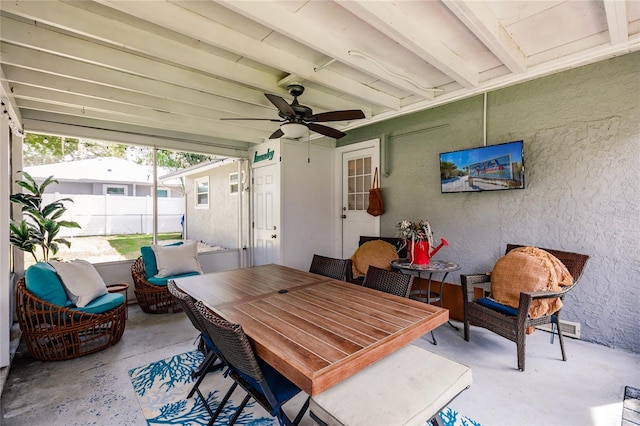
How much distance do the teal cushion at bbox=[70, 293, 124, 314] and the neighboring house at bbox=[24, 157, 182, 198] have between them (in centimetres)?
215

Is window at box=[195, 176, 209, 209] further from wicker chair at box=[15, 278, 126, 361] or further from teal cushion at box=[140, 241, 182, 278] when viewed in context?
wicker chair at box=[15, 278, 126, 361]

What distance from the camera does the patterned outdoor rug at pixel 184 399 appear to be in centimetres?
196

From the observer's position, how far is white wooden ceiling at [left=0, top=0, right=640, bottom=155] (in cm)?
209

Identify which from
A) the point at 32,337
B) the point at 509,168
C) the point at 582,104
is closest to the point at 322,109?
the point at 509,168

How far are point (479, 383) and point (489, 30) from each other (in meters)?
2.74

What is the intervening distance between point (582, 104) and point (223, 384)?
424 centimetres

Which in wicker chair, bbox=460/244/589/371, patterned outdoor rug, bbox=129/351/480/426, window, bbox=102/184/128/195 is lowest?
patterned outdoor rug, bbox=129/351/480/426

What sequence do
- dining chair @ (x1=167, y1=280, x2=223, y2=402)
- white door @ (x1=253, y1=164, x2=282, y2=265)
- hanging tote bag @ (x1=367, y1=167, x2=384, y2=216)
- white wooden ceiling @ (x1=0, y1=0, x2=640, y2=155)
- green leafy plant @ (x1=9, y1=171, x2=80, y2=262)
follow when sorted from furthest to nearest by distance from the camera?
white door @ (x1=253, y1=164, x2=282, y2=265)
hanging tote bag @ (x1=367, y1=167, x2=384, y2=216)
green leafy plant @ (x1=9, y1=171, x2=80, y2=262)
white wooden ceiling @ (x1=0, y1=0, x2=640, y2=155)
dining chair @ (x1=167, y1=280, x2=223, y2=402)

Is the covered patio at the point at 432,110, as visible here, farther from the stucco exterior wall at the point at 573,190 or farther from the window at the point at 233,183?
the window at the point at 233,183

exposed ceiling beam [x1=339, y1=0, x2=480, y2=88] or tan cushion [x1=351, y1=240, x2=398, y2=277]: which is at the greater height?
exposed ceiling beam [x1=339, y1=0, x2=480, y2=88]

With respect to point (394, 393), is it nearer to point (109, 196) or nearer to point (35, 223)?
point (35, 223)

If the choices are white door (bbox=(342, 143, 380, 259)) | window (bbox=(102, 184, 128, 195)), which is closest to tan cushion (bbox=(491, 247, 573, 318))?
white door (bbox=(342, 143, 380, 259))

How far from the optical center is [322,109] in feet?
13.0

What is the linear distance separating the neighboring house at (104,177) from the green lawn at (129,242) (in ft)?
2.30
